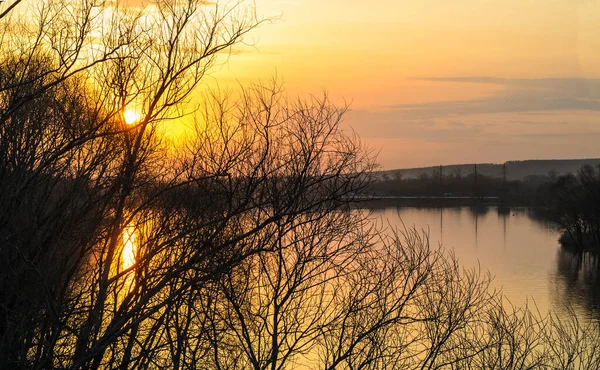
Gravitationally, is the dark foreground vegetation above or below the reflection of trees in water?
above

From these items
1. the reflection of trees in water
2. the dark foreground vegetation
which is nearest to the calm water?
the reflection of trees in water

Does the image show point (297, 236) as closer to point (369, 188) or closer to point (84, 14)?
point (369, 188)

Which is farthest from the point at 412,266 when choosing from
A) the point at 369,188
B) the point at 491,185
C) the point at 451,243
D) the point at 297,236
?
the point at 491,185

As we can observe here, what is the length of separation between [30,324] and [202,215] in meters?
2.92

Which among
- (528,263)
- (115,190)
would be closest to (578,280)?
(528,263)

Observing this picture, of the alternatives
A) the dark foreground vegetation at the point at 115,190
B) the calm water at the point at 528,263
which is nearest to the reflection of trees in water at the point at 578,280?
the calm water at the point at 528,263

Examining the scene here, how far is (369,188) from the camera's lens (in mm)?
14602

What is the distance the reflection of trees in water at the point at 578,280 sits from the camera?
104ft

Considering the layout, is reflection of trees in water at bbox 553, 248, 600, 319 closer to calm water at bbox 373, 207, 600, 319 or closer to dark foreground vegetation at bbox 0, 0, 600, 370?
calm water at bbox 373, 207, 600, 319

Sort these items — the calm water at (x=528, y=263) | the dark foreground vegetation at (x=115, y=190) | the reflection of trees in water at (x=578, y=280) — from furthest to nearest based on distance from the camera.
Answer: the reflection of trees in water at (x=578, y=280)
the calm water at (x=528, y=263)
the dark foreground vegetation at (x=115, y=190)

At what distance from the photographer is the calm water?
103 ft

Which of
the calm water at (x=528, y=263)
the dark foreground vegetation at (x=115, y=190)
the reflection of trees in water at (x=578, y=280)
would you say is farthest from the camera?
the reflection of trees in water at (x=578, y=280)

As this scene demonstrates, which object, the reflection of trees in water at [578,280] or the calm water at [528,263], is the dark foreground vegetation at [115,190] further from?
the reflection of trees in water at [578,280]

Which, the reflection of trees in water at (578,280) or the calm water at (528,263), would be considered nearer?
the calm water at (528,263)
